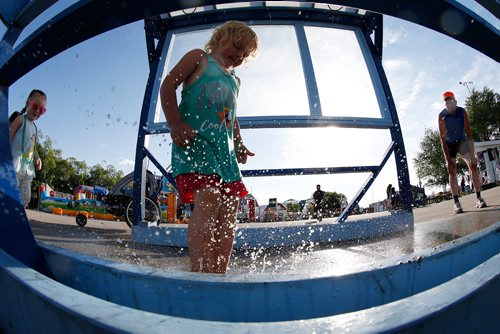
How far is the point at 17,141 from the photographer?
222 centimetres

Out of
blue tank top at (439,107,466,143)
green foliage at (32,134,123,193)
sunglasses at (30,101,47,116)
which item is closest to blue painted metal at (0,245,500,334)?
sunglasses at (30,101,47,116)

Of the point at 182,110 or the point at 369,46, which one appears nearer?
the point at 182,110

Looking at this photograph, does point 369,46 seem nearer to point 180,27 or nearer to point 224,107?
point 180,27

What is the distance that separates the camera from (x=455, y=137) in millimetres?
3551

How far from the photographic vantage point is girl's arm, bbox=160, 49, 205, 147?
1106 mm

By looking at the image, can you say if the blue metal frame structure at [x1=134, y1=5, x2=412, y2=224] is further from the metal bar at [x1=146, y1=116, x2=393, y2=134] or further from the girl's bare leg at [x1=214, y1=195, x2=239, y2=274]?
the girl's bare leg at [x1=214, y1=195, x2=239, y2=274]

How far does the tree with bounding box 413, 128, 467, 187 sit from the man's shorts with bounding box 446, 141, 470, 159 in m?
12.7

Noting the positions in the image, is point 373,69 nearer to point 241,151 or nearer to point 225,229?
point 241,151

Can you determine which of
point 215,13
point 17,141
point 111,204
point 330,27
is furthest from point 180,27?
point 111,204

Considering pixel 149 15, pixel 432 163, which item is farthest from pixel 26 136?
pixel 432 163

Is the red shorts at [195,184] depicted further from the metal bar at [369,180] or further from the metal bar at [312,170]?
the metal bar at [369,180]

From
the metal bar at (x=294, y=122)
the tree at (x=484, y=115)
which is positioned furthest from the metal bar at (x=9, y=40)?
the tree at (x=484, y=115)

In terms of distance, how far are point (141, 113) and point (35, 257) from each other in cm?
257

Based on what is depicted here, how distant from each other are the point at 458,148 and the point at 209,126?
3565mm
